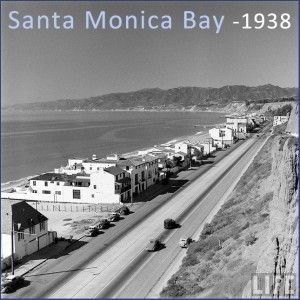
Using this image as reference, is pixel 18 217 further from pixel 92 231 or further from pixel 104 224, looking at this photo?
pixel 104 224

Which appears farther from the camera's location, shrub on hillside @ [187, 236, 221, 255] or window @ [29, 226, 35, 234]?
window @ [29, 226, 35, 234]

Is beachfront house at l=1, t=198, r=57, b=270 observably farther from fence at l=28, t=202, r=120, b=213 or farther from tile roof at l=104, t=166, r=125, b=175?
tile roof at l=104, t=166, r=125, b=175

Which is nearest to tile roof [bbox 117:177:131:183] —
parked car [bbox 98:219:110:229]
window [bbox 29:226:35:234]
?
parked car [bbox 98:219:110:229]

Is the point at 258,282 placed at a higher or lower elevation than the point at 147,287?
higher

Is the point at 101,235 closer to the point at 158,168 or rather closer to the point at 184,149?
the point at 158,168

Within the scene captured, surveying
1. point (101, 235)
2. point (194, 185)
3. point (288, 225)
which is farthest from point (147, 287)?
point (194, 185)

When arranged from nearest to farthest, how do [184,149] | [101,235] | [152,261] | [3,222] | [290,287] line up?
[290,287] → [152,261] → [3,222] → [101,235] → [184,149]
